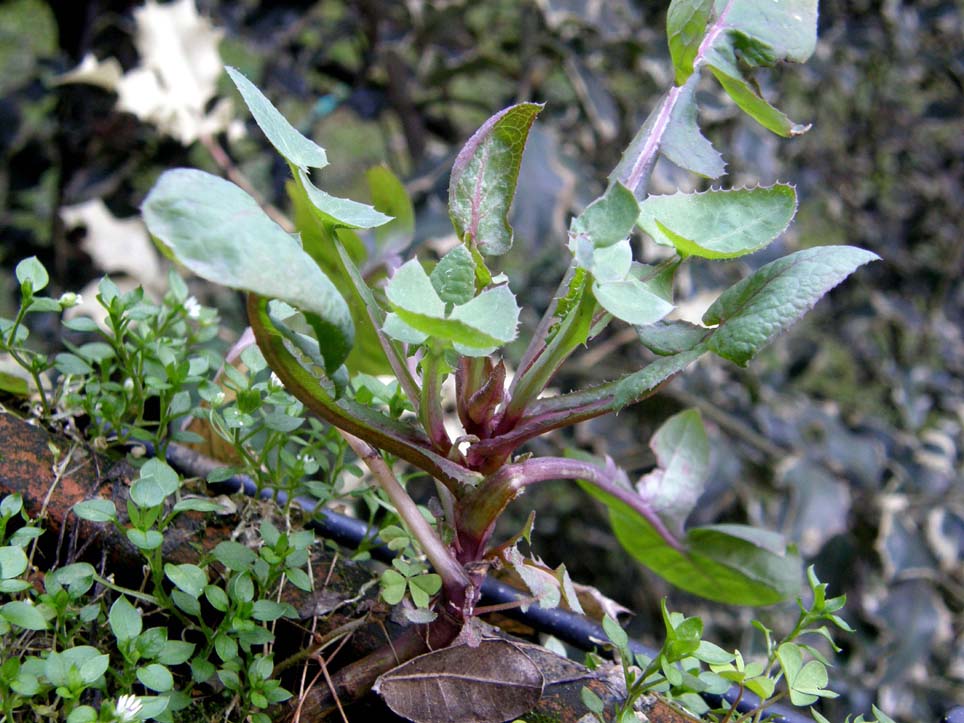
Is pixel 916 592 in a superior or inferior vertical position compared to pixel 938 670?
superior

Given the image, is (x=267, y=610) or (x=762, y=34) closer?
(x=267, y=610)

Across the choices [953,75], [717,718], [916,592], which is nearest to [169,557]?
[717,718]

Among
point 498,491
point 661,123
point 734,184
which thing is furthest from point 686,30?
point 734,184

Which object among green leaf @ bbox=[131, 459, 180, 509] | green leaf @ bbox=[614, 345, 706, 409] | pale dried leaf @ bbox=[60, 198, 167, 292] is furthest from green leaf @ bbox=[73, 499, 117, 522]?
pale dried leaf @ bbox=[60, 198, 167, 292]

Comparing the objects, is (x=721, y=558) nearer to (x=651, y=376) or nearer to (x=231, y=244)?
(x=651, y=376)

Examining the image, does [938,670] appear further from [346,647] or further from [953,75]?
[346,647]
